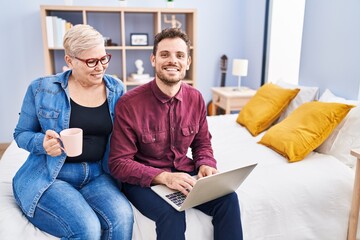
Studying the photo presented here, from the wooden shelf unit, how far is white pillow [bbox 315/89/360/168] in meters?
1.89

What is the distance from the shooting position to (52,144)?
4.20 ft

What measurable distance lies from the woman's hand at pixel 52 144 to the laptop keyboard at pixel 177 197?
471 millimetres

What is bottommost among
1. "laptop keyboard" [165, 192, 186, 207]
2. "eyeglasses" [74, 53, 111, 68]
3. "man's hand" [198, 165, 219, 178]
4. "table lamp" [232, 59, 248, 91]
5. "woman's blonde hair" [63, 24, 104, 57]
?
"laptop keyboard" [165, 192, 186, 207]

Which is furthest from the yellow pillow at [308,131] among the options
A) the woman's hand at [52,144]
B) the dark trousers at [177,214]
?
the woman's hand at [52,144]

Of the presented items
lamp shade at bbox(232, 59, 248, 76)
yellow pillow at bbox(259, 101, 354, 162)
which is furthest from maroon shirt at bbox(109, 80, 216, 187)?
lamp shade at bbox(232, 59, 248, 76)

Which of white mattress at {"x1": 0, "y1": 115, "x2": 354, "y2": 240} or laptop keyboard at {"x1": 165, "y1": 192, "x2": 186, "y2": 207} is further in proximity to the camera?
white mattress at {"x1": 0, "y1": 115, "x2": 354, "y2": 240}

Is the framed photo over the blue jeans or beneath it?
over

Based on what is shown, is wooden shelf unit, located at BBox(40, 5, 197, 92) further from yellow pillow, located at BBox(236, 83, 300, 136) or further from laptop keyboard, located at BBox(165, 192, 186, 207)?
laptop keyboard, located at BBox(165, 192, 186, 207)

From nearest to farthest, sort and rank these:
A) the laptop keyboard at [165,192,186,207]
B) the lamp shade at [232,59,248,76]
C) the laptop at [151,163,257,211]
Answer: the laptop at [151,163,257,211]
the laptop keyboard at [165,192,186,207]
the lamp shade at [232,59,248,76]

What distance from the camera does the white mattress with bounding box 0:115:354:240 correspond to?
4.64 feet

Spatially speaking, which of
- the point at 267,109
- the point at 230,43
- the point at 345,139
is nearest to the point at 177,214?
the point at 345,139

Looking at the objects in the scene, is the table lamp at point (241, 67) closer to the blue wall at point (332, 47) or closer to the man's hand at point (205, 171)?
the blue wall at point (332, 47)

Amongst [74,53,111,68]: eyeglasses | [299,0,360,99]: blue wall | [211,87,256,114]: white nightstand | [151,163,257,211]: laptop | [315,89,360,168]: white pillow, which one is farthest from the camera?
[211,87,256,114]: white nightstand

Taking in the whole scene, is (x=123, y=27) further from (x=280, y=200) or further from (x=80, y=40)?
(x=280, y=200)
